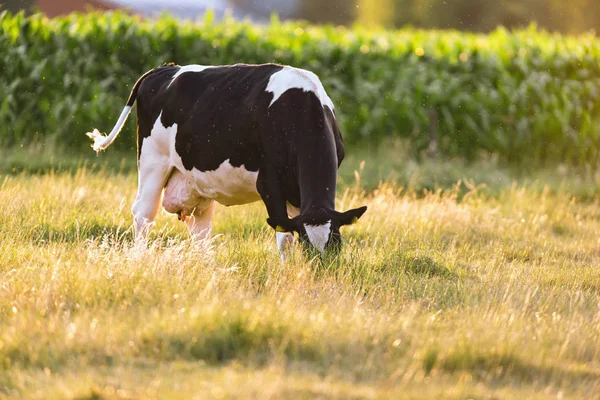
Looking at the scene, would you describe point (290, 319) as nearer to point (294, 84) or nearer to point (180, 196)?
point (294, 84)

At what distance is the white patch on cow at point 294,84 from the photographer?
734 cm

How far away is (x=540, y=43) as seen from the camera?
16906mm

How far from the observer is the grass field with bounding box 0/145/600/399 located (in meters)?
4.44

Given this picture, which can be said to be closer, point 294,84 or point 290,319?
point 290,319

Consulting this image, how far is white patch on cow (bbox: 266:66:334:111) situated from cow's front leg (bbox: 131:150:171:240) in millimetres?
1517

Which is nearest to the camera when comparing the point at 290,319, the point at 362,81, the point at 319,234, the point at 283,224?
the point at 290,319

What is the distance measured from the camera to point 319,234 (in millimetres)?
6438

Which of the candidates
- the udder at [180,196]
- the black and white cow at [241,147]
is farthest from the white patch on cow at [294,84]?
the udder at [180,196]

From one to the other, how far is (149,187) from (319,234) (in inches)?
103

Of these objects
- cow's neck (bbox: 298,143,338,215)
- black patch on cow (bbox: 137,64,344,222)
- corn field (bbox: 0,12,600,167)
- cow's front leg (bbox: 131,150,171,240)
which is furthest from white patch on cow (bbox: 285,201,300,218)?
corn field (bbox: 0,12,600,167)

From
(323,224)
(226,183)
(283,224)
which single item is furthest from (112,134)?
(323,224)

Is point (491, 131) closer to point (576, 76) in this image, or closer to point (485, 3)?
point (576, 76)

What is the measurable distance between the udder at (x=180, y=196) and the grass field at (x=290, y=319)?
1.78 feet

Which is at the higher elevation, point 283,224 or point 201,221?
point 283,224
